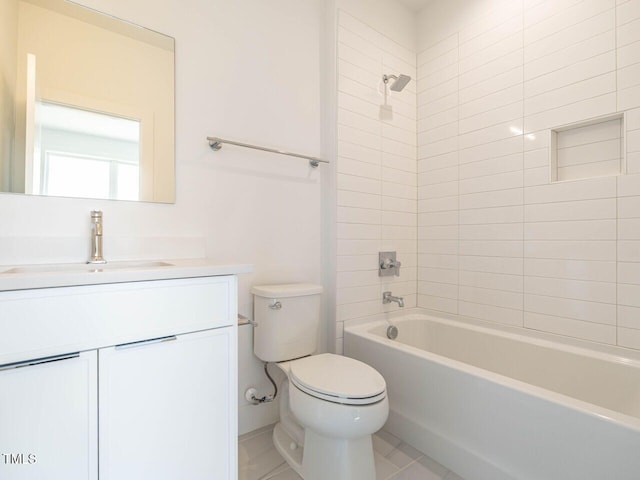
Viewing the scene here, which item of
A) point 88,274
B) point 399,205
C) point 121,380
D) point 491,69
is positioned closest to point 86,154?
point 88,274

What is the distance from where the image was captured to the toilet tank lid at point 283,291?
62.0 inches

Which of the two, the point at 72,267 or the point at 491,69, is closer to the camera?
the point at 72,267

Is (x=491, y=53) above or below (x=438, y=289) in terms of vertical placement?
above

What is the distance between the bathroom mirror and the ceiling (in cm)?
172

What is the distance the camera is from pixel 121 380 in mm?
920

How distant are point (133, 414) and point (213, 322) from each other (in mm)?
330

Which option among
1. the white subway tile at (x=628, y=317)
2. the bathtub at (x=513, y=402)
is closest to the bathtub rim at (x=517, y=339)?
the bathtub at (x=513, y=402)

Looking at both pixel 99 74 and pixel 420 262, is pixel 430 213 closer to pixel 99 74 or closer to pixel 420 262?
pixel 420 262

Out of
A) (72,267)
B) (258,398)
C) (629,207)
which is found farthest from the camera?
(258,398)

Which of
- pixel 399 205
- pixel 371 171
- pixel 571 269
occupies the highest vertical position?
pixel 371 171

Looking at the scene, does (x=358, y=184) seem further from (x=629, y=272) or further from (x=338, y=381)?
(x=629, y=272)

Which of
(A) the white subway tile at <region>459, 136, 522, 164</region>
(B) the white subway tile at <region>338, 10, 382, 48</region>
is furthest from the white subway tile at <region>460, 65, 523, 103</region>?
(B) the white subway tile at <region>338, 10, 382, 48</region>

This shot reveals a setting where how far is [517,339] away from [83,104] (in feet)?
7.84

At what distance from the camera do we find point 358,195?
204cm
